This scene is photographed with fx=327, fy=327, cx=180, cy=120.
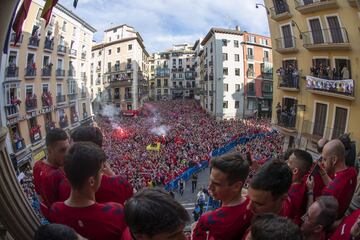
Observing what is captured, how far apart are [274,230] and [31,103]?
5.52ft

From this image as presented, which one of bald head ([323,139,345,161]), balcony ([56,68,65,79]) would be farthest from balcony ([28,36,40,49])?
bald head ([323,139,345,161])

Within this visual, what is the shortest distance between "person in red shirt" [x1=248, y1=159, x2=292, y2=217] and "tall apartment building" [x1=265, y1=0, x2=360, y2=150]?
0.67 m

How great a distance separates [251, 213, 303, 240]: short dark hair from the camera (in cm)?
160

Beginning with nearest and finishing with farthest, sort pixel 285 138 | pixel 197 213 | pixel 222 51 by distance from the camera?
pixel 285 138 < pixel 222 51 < pixel 197 213

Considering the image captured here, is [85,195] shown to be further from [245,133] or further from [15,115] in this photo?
[245,133]

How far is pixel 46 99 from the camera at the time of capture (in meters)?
2.29

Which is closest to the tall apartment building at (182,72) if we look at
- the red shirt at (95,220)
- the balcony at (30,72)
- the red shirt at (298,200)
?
the red shirt at (298,200)

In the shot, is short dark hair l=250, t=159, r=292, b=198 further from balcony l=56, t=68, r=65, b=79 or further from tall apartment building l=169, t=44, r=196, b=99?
tall apartment building l=169, t=44, r=196, b=99

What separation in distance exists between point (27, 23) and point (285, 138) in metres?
2.47

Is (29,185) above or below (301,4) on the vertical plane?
below

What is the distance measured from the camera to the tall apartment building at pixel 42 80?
2.09 m

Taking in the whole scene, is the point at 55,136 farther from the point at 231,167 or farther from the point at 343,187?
the point at 343,187

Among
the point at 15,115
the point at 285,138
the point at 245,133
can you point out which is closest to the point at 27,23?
the point at 15,115

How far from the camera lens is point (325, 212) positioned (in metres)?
2.48
